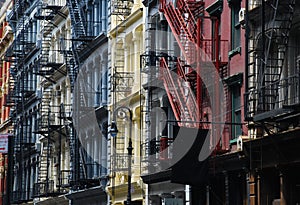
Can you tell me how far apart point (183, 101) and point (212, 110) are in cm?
266

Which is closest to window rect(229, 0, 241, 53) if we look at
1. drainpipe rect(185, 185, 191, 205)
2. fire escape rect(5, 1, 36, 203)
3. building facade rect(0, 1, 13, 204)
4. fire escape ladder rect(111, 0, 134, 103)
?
drainpipe rect(185, 185, 191, 205)

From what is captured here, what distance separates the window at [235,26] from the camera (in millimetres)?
32500

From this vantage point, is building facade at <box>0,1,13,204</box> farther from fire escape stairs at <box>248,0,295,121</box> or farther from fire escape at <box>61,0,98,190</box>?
fire escape stairs at <box>248,0,295,121</box>

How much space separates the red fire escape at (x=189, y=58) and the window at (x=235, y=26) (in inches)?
35.2

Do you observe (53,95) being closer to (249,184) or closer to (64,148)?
(64,148)

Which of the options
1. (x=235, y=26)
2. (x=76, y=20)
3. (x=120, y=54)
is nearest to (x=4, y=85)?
(x=76, y=20)

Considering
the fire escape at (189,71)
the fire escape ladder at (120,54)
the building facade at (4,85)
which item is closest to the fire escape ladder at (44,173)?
the fire escape ladder at (120,54)

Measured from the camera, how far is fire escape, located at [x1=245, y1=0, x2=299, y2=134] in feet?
89.9

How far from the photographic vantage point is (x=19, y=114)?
7538 cm

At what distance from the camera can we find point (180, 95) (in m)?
37.2

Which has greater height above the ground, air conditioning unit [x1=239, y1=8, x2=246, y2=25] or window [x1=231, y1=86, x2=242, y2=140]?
air conditioning unit [x1=239, y1=8, x2=246, y2=25]

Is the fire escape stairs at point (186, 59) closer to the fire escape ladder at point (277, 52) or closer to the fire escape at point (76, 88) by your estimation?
the fire escape ladder at point (277, 52)

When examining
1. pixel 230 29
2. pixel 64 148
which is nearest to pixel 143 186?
pixel 230 29

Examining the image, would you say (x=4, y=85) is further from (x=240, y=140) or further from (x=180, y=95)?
(x=240, y=140)
